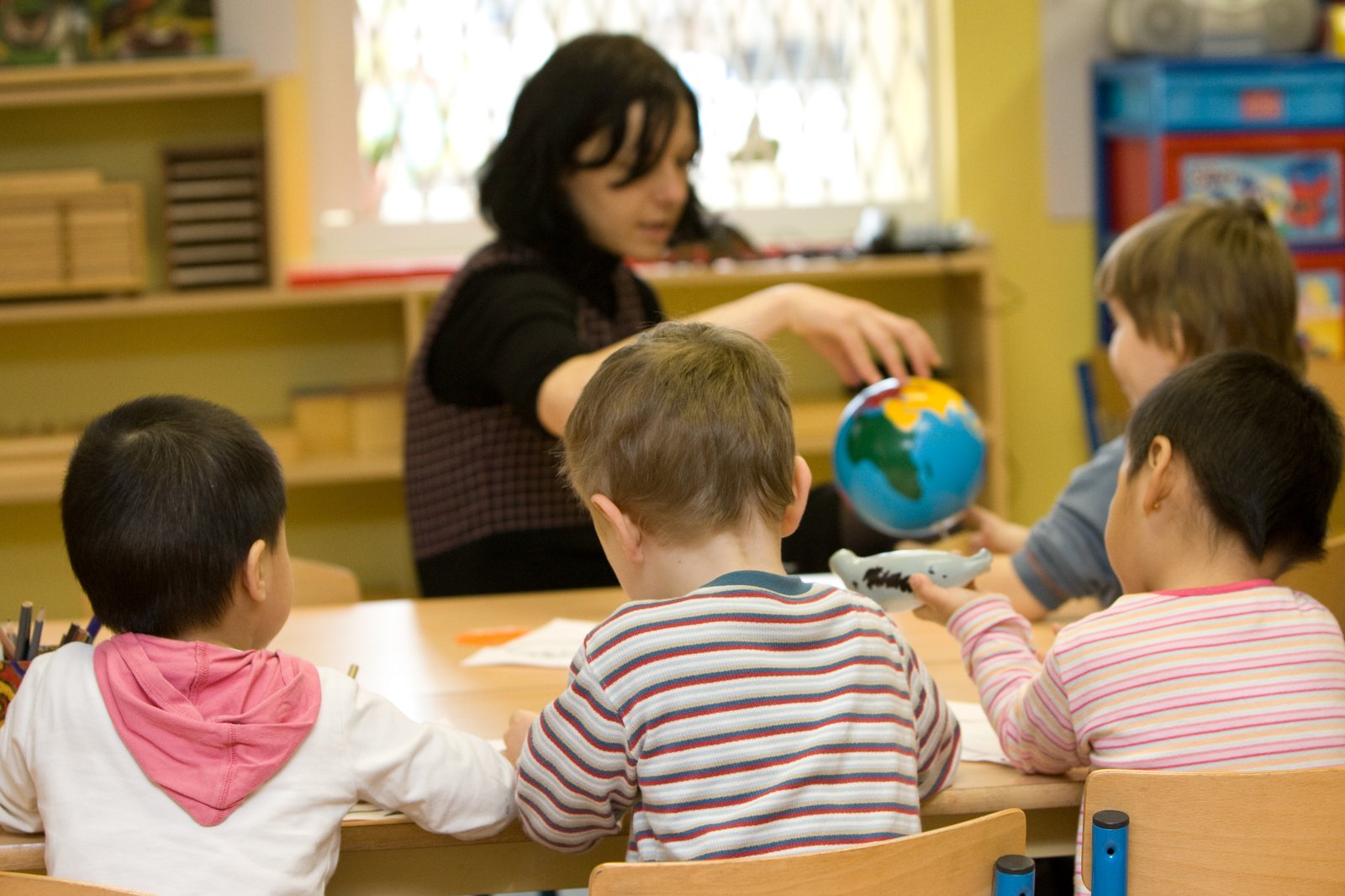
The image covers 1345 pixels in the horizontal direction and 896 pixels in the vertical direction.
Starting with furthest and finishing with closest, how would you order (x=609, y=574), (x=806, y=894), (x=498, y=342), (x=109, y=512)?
(x=609, y=574)
(x=498, y=342)
(x=109, y=512)
(x=806, y=894)

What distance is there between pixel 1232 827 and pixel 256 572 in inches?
33.1

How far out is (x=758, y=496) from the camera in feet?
4.13

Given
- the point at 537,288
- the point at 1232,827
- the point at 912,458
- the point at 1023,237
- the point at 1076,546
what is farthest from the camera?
the point at 1023,237

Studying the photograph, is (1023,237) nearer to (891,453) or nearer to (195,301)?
(195,301)

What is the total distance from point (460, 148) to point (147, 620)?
2995mm

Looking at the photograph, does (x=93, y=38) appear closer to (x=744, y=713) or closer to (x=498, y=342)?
(x=498, y=342)

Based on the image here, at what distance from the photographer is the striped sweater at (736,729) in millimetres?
1162

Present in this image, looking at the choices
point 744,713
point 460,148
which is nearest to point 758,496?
point 744,713

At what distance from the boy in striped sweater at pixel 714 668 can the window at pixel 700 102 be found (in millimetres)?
2797

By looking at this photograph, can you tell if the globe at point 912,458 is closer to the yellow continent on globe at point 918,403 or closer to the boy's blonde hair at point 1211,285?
the yellow continent on globe at point 918,403

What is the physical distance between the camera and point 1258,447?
1.39 metres

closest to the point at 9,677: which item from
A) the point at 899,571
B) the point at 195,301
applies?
the point at 899,571

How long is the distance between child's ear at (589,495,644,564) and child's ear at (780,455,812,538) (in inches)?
5.2

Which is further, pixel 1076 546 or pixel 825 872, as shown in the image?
pixel 1076 546
